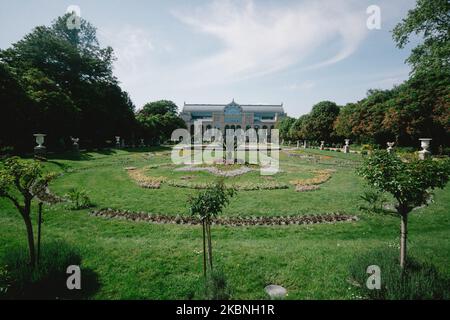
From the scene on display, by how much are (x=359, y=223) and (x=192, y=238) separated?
19.4 ft

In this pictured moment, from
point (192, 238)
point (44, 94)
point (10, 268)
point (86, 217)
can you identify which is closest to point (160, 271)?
point (192, 238)

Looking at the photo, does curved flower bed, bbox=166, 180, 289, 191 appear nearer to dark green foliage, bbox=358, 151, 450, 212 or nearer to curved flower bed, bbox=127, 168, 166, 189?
curved flower bed, bbox=127, 168, 166, 189

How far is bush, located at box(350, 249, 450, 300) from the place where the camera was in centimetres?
422

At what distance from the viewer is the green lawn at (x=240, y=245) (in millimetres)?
4859

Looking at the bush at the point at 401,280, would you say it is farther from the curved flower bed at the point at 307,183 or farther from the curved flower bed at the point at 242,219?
the curved flower bed at the point at 307,183

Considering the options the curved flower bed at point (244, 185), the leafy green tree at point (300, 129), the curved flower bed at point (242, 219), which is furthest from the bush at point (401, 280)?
the leafy green tree at point (300, 129)

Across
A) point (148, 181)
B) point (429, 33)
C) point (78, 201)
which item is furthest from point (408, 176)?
point (429, 33)

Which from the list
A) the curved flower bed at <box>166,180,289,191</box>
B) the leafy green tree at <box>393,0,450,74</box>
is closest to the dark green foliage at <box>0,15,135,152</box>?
the curved flower bed at <box>166,180,289,191</box>

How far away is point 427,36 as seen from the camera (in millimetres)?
18750

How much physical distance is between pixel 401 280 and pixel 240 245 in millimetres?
3649

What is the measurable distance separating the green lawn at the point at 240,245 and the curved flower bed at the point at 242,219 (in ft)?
1.23

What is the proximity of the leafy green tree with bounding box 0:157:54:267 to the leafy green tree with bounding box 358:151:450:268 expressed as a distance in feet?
23.9

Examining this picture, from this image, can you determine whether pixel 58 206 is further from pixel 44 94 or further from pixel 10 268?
pixel 44 94

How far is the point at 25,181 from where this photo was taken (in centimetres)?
501
